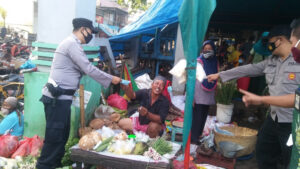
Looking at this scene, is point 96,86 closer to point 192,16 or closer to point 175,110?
point 175,110

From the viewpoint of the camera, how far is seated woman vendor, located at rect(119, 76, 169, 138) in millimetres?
3590

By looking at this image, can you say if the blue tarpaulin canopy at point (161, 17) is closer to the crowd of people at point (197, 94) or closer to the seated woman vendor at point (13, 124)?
the crowd of people at point (197, 94)

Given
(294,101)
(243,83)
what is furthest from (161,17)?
(294,101)

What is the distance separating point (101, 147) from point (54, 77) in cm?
110

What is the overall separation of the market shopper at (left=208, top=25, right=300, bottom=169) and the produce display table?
1174 mm

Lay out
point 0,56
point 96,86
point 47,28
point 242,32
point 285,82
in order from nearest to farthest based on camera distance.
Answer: point 285,82, point 47,28, point 96,86, point 242,32, point 0,56

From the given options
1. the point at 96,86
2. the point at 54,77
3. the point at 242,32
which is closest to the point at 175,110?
the point at 96,86

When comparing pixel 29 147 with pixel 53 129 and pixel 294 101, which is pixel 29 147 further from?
pixel 294 101

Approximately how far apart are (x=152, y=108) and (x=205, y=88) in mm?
1058

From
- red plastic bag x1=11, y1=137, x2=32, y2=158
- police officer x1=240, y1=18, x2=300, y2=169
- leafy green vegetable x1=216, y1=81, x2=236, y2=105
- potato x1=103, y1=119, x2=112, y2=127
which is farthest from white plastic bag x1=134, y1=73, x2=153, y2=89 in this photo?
police officer x1=240, y1=18, x2=300, y2=169

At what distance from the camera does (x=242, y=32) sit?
32.5 feet

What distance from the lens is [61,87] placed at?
318 cm

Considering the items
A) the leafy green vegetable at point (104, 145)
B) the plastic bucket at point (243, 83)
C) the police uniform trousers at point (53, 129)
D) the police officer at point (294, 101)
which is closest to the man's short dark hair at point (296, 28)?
the police officer at point (294, 101)

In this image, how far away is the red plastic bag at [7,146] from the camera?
377cm
